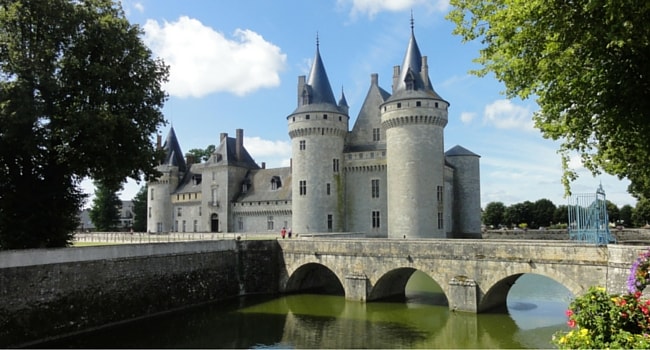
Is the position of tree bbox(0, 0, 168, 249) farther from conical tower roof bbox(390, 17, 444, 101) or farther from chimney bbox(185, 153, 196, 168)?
chimney bbox(185, 153, 196, 168)

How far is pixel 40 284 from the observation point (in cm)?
1593

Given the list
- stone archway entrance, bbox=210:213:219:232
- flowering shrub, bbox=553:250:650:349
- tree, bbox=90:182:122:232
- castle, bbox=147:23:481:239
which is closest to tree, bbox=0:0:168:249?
castle, bbox=147:23:481:239

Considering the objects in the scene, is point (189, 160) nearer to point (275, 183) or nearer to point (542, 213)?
point (275, 183)

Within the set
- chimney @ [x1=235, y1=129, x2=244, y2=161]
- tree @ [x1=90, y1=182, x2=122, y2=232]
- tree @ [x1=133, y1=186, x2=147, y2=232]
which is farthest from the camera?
tree @ [x1=133, y1=186, x2=147, y2=232]

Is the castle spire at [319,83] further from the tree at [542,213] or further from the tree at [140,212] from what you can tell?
the tree at [542,213]

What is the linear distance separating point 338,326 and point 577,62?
42.4ft

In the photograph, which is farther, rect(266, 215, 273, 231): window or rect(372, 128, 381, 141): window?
rect(266, 215, 273, 231): window

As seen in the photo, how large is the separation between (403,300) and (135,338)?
12130mm

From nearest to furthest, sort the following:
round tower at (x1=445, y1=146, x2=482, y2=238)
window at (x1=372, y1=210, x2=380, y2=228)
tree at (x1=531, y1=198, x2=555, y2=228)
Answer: window at (x1=372, y1=210, x2=380, y2=228)
round tower at (x1=445, y1=146, x2=482, y2=238)
tree at (x1=531, y1=198, x2=555, y2=228)

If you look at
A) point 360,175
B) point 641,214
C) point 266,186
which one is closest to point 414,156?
point 360,175

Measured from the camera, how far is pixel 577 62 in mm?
8734

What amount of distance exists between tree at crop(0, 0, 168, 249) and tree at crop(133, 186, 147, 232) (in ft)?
126

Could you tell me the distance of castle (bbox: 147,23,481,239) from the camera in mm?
32000

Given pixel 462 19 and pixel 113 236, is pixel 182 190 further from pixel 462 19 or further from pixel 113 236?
pixel 462 19
